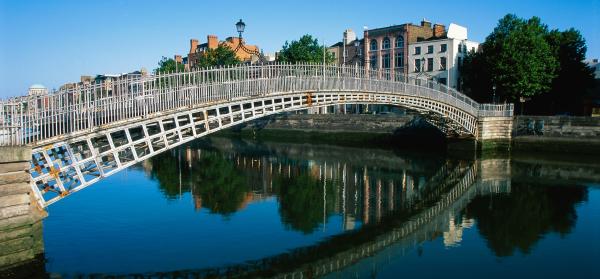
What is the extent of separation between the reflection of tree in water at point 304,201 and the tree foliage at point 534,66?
20.5 m

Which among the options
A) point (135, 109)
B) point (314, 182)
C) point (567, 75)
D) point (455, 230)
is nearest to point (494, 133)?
point (567, 75)

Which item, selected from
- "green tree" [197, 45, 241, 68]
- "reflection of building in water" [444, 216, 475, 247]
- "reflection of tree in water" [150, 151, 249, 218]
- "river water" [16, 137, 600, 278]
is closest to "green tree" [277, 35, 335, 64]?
"green tree" [197, 45, 241, 68]

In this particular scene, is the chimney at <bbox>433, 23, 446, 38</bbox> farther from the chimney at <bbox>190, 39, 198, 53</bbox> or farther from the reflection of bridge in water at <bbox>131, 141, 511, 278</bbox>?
the chimney at <bbox>190, 39, 198, 53</bbox>

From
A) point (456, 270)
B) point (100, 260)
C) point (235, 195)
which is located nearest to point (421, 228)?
point (456, 270)

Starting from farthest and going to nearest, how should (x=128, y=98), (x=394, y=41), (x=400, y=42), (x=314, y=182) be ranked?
(x=394, y=41), (x=400, y=42), (x=314, y=182), (x=128, y=98)

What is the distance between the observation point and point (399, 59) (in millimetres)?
50688

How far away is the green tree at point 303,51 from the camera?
44.1 metres

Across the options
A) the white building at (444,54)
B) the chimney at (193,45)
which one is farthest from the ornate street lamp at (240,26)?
the chimney at (193,45)

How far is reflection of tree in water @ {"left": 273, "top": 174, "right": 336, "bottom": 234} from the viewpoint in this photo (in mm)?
14845

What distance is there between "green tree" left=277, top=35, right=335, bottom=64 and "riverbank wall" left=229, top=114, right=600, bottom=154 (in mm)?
5069

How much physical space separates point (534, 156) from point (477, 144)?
3292 mm

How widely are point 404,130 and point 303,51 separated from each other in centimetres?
1298

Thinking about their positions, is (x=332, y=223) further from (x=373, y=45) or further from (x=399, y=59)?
(x=373, y=45)

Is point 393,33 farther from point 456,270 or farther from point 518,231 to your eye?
point 456,270
